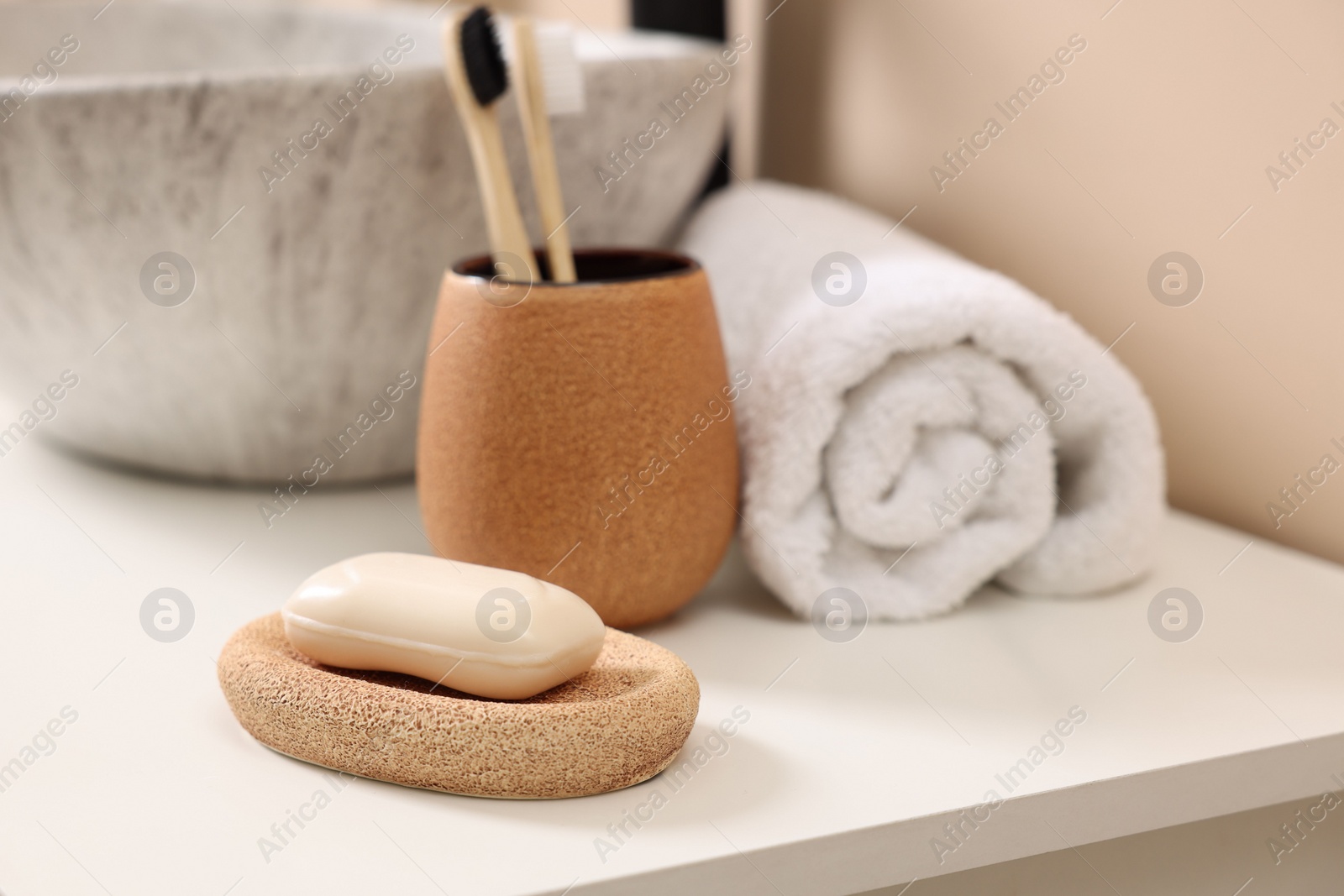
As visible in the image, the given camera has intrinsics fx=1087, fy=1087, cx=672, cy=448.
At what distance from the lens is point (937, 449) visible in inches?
19.6

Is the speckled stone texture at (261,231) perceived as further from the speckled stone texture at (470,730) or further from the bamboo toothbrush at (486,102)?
the speckled stone texture at (470,730)

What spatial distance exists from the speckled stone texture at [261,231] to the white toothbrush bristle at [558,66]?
0.20 feet

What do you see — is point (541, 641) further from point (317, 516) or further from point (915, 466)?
point (317, 516)

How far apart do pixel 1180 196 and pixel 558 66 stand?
33cm

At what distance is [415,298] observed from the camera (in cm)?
62

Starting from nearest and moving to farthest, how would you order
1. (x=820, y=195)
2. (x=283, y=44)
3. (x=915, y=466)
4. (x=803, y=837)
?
(x=803, y=837) → (x=915, y=466) → (x=820, y=195) → (x=283, y=44)

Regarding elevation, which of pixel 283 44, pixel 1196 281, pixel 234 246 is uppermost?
pixel 1196 281

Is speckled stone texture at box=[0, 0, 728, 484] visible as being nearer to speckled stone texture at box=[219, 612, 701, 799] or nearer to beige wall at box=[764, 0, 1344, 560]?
beige wall at box=[764, 0, 1344, 560]

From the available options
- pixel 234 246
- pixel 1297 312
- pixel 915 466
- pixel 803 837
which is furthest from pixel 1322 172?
pixel 234 246

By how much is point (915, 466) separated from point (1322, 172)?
0.76 ft

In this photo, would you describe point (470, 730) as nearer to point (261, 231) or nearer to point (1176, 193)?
point (261, 231)

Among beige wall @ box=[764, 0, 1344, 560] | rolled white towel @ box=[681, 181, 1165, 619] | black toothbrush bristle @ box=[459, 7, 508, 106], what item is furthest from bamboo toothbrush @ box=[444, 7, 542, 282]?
beige wall @ box=[764, 0, 1344, 560]

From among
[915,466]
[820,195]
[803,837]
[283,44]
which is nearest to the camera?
[803,837]

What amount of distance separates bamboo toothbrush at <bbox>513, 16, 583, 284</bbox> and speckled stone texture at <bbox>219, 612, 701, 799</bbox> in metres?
0.22
